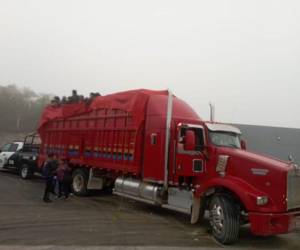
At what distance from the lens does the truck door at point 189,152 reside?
1023 centimetres

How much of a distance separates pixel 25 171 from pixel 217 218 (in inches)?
527

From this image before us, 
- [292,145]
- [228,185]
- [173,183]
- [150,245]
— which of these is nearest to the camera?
[150,245]

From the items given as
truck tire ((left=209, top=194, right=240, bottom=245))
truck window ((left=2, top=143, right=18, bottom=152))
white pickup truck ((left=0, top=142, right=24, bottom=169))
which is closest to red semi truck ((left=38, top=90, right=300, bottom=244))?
truck tire ((left=209, top=194, right=240, bottom=245))

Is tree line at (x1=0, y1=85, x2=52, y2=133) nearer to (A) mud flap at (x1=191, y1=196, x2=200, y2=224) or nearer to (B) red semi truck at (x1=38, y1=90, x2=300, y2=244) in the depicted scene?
(B) red semi truck at (x1=38, y1=90, x2=300, y2=244)

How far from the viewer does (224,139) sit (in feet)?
35.0

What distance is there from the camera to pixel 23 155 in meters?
20.9

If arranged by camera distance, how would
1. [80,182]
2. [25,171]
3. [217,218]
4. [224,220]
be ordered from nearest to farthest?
[224,220] < [217,218] < [80,182] < [25,171]

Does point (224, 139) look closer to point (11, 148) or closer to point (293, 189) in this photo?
point (293, 189)

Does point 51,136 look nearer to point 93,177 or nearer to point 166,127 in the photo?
point 93,177

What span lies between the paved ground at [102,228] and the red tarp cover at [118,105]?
109 inches

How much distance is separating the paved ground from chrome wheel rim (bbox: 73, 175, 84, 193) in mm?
1478

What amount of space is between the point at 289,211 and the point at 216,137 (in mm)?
2535

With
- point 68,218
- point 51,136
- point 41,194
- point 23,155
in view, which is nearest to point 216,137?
point 68,218

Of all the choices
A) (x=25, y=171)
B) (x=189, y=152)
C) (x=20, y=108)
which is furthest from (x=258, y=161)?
(x=20, y=108)
